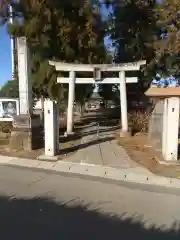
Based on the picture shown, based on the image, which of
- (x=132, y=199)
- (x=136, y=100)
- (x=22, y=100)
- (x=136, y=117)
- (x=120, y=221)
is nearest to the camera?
(x=120, y=221)

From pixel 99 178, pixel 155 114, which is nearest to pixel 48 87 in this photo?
pixel 155 114

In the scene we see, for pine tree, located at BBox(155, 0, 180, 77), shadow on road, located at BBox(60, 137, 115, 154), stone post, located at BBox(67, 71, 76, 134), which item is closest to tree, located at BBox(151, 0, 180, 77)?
pine tree, located at BBox(155, 0, 180, 77)

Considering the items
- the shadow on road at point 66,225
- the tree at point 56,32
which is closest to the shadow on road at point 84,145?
the shadow on road at point 66,225

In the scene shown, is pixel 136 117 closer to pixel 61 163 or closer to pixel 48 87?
pixel 48 87

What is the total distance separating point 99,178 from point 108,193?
1.26 m

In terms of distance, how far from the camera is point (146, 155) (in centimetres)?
996

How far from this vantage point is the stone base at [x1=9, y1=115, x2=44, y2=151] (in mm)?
11016

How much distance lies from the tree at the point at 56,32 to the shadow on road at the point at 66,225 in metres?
13.1

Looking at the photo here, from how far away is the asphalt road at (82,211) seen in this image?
14.0 ft

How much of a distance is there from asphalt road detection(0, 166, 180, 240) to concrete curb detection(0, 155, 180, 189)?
0.73 m

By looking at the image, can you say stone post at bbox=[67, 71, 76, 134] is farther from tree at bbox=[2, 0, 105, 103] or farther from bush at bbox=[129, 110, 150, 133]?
bush at bbox=[129, 110, 150, 133]

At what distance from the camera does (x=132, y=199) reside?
226 inches

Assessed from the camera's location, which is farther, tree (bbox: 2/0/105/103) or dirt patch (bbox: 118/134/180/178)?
tree (bbox: 2/0/105/103)

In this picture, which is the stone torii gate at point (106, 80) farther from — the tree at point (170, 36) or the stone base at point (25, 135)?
the stone base at point (25, 135)
